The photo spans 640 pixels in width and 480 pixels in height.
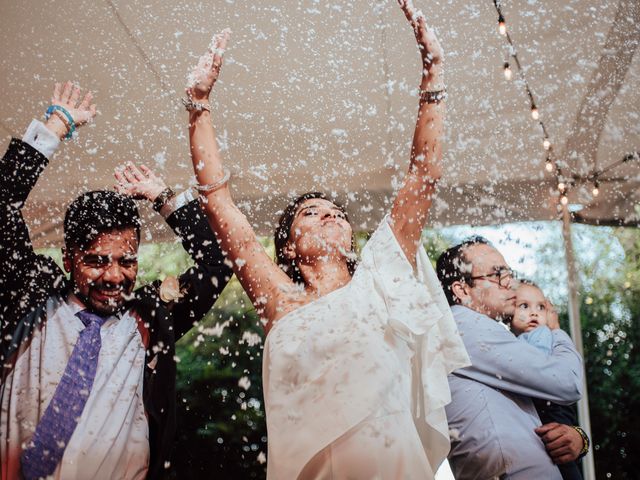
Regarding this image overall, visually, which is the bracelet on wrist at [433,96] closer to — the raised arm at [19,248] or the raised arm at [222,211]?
the raised arm at [222,211]

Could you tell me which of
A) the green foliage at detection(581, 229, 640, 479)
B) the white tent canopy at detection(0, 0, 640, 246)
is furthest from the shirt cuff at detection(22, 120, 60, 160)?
the green foliage at detection(581, 229, 640, 479)

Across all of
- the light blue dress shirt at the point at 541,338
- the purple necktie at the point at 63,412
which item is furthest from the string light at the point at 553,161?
the purple necktie at the point at 63,412

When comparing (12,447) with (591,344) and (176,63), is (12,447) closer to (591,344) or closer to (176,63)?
(176,63)

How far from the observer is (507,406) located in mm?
2021

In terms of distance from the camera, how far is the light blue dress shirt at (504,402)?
1.93 meters

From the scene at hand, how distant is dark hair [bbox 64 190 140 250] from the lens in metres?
2.05

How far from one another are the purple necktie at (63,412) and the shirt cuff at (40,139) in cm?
62

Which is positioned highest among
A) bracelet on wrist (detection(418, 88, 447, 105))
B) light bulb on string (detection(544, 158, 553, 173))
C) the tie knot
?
light bulb on string (detection(544, 158, 553, 173))

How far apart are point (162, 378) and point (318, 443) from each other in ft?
2.27

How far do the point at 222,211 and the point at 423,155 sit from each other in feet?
2.09

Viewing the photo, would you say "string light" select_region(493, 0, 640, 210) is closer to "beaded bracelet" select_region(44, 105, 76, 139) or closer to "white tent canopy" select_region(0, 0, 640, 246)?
"white tent canopy" select_region(0, 0, 640, 246)

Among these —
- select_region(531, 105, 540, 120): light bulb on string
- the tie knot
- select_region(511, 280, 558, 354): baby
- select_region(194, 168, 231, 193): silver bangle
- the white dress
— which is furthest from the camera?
select_region(531, 105, 540, 120): light bulb on string

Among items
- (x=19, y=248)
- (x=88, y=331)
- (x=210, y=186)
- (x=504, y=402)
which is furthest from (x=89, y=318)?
(x=504, y=402)

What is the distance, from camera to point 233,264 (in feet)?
6.17
